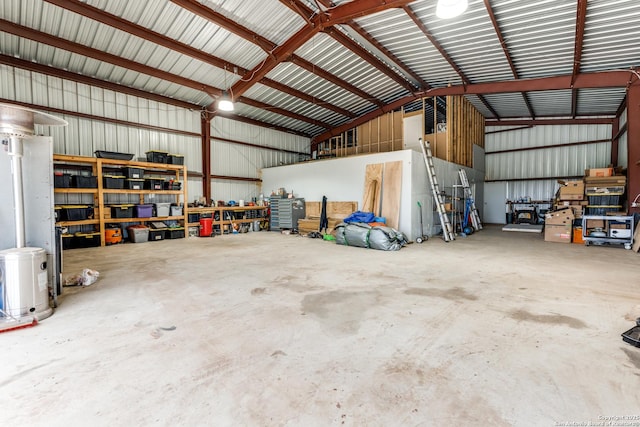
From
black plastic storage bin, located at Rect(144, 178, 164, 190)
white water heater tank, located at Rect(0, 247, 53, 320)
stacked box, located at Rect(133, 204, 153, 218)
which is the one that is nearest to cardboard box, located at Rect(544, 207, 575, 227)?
white water heater tank, located at Rect(0, 247, 53, 320)

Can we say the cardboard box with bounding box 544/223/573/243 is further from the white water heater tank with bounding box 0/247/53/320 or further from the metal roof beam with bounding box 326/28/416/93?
the white water heater tank with bounding box 0/247/53/320

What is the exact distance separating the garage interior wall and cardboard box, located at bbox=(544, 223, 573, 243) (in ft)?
19.3

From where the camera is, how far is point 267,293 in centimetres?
348

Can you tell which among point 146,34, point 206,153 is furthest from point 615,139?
point 146,34

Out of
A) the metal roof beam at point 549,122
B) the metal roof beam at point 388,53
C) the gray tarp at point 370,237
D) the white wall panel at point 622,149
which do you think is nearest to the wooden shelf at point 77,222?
the gray tarp at point 370,237

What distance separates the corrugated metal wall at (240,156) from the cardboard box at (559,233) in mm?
9377

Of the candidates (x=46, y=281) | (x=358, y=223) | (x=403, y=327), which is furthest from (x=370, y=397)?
(x=358, y=223)

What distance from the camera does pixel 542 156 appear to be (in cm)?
1242

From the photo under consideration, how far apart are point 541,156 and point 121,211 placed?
16.2m

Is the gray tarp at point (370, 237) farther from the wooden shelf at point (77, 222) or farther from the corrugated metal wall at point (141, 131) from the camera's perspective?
the wooden shelf at point (77, 222)

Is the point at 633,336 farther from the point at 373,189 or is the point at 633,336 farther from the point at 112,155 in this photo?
the point at 112,155

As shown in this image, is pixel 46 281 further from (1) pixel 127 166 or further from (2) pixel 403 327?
(1) pixel 127 166

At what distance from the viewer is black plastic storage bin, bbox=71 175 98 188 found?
7.02 m

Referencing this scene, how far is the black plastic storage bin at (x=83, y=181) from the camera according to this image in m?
7.02
